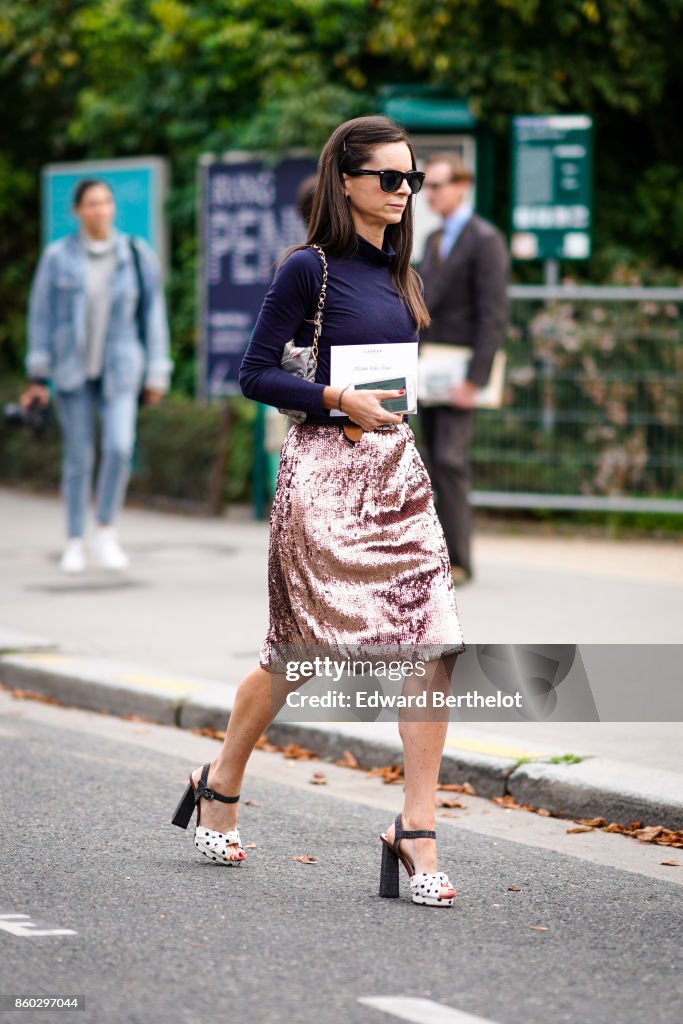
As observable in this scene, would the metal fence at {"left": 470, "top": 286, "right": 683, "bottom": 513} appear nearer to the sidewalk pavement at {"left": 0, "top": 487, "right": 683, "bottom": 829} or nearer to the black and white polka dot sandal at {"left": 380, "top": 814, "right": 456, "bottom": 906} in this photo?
the sidewalk pavement at {"left": 0, "top": 487, "right": 683, "bottom": 829}

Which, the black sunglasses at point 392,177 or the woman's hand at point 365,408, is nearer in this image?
the woman's hand at point 365,408

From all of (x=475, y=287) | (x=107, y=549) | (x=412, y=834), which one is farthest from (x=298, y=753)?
(x=107, y=549)

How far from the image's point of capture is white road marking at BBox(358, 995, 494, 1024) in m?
3.52

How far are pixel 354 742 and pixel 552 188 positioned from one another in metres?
7.66

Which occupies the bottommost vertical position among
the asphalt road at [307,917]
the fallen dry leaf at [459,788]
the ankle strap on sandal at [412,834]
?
the fallen dry leaf at [459,788]

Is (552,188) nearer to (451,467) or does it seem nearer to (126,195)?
(126,195)

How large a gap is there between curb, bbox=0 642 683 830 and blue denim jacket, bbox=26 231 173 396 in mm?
2527

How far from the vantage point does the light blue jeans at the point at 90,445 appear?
1004 centimetres

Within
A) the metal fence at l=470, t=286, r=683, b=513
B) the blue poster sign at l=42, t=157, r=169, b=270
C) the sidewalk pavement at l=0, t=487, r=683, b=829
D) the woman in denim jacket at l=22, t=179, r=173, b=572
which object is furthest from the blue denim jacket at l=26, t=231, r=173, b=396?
the blue poster sign at l=42, t=157, r=169, b=270

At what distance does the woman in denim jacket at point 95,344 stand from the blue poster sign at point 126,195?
4975mm

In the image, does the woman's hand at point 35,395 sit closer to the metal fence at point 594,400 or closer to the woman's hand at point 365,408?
the metal fence at point 594,400

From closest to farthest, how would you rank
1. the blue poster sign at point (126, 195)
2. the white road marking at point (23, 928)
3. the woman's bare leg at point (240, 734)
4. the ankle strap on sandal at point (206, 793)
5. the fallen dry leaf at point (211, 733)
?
the white road marking at point (23, 928) < the woman's bare leg at point (240, 734) < the ankle strap on sandal at point (206, 793) < the fallen dry leaf at point (211, 733) < the blue poster sign at point (126, 195)

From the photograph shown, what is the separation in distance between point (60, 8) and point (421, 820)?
13.9 m

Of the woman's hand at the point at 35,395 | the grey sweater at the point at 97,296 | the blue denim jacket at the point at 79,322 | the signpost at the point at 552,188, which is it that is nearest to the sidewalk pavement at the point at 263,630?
the woman's hand at the point at 35,395
